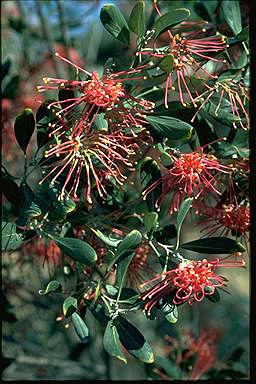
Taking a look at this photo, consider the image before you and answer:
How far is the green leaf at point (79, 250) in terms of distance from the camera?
1126mm

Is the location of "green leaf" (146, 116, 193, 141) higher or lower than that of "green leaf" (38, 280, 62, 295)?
higher

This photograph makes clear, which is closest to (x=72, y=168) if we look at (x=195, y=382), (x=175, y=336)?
(x=195, y=382)

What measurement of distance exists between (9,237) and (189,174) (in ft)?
1.26

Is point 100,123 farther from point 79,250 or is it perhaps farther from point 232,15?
point 232,15

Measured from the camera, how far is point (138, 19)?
1.14m

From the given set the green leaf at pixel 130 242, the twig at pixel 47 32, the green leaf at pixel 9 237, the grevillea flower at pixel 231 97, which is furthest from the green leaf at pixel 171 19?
the twig at pixel 47 32

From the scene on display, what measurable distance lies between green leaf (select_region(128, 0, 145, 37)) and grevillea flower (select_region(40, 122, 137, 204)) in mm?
199

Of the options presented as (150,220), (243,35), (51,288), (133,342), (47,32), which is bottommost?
(133,342)

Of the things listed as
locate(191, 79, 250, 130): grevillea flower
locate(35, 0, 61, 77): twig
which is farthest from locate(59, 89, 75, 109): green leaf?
locate(35, 0, 61, 77): twig

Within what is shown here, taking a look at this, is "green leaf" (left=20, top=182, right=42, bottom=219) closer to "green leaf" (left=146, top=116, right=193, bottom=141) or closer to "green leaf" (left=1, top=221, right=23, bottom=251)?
"green leaf" (left=1, top=221, right=23, bottom=251)

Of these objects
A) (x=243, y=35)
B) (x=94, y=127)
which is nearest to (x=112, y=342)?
(x=94, y=127)

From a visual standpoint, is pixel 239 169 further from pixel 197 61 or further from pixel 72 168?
pixel 72 168

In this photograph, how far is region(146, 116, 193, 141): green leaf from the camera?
1143mm

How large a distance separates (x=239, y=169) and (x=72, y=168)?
16.0 inches
